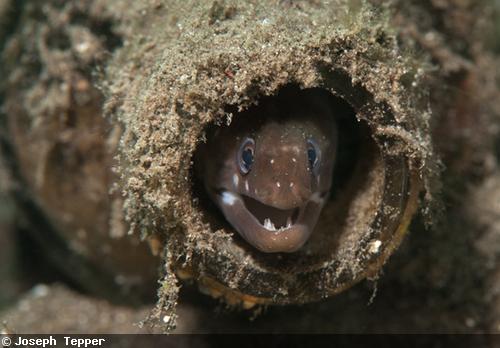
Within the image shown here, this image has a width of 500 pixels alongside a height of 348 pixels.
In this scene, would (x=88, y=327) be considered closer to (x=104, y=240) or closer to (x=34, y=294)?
(x=104, y=240)

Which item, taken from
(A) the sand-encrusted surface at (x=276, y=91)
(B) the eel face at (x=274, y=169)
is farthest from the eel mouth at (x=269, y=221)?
(A) the sand-encrusted surface at (x=276, y=91)

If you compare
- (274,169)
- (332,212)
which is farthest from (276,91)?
(332,212)

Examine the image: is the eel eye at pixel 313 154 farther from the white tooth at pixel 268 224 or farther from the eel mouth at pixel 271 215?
the white tooth at pixel 268 224

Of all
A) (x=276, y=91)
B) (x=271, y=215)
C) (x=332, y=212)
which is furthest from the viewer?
(x=332, y=212)

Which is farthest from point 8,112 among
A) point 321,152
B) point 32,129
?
point 321,152

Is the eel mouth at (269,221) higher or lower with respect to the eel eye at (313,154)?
lower

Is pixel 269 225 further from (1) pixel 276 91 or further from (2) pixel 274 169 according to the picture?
(1) pixel 276 91

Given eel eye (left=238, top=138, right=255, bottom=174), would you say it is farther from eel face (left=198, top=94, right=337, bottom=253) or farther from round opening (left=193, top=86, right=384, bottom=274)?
round opening (left=193, top=86, right=384, bottom=274)
